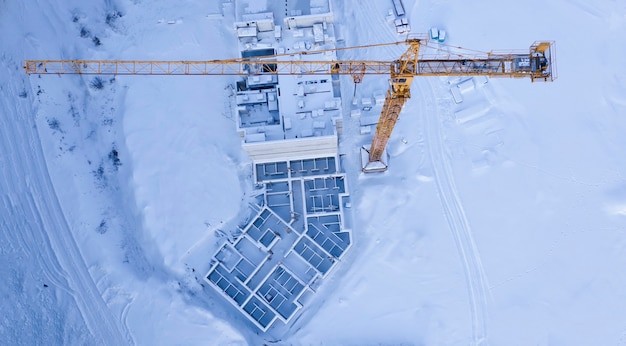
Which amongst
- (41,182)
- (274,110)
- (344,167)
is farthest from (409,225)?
(41,182)

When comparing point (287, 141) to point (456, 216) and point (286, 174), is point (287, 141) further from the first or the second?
point (456, 216)

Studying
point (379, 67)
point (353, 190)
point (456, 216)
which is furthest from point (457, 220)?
point (379, 67)

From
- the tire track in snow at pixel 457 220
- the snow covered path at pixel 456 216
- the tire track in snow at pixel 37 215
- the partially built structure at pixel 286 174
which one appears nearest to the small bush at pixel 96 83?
the tire track in snow at pixel 37 215

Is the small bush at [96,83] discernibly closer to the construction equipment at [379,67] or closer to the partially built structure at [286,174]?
the construction equipment at [379,67]

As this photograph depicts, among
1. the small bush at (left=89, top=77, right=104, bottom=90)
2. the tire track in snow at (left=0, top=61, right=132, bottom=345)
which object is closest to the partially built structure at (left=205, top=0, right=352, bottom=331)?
the tire track in snow at (left=0, top=61, right=132, bottom=345)

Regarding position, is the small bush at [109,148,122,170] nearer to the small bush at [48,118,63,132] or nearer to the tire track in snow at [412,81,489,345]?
the small bush at [48,118,63,132]
